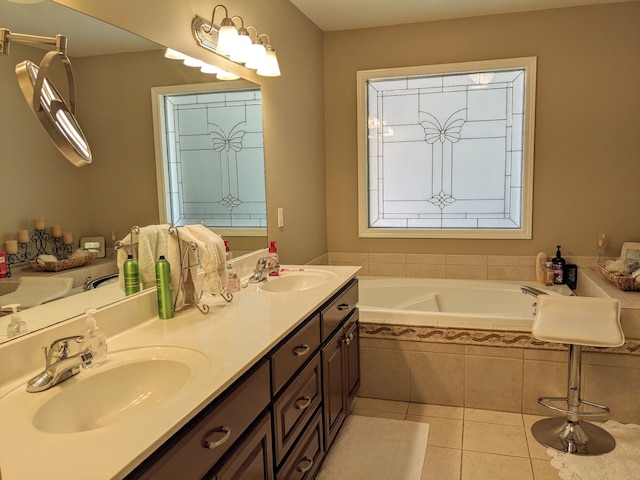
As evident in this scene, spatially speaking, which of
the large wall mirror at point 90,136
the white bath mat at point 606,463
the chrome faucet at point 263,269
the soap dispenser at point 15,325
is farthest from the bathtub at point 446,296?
the soap dispenser at point 15,325

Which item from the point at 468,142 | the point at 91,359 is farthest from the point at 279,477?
the point at 468,142

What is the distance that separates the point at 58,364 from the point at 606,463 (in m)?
2.37

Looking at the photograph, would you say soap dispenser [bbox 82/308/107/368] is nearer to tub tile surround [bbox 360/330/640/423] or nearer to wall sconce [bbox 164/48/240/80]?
wall sconce [bbox 164/48/240/80]

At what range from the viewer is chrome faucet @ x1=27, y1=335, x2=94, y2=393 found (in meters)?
1.26

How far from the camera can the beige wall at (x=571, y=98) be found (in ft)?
11.3

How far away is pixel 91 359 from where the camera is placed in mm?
1370

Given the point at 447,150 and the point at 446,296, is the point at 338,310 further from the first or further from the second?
the point at 447,150

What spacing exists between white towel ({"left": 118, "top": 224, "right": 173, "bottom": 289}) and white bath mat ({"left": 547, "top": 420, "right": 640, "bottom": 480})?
6.53 ft

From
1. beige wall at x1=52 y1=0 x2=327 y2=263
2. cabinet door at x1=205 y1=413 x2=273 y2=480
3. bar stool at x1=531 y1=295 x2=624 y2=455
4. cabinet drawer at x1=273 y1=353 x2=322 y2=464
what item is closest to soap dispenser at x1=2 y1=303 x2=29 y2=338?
beige wall at x1=52 y1=0 x2=327 y2=263

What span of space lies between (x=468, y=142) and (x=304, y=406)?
8.76 feet

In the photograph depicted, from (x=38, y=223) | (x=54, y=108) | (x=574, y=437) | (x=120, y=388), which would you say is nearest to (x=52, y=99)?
(x=54, y=108)

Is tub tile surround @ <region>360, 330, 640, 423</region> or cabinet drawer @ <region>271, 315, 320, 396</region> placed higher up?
cabinet drawer @ <region>271, 315, 320, 396</region>

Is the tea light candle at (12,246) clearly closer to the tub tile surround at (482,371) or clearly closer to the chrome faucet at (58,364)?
the chrome faucet at (58,364)

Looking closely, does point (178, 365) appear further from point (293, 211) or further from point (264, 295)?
point (293, 211)
